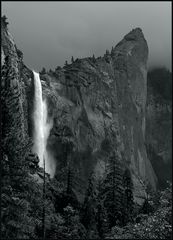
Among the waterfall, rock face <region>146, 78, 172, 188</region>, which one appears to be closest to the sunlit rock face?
the waterfall

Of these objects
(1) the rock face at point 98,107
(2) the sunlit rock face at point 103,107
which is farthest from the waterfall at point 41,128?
(2) the sunlit rock face at point 103,107

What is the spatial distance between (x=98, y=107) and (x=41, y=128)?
80.2ft

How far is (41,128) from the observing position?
313 ft

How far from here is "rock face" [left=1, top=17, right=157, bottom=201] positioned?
3915 inches

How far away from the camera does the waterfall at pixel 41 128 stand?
307ft

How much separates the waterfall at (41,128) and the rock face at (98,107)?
1.20 metres

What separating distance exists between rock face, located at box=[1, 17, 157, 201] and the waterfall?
1.20 m

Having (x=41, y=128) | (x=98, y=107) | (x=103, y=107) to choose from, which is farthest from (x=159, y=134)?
(x=41, y=128)

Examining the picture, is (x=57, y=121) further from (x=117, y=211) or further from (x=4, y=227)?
(x=4, y=227)

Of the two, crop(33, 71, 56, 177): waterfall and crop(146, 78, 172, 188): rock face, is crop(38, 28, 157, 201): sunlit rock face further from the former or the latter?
crop(146, 78, 172, 188): rock face

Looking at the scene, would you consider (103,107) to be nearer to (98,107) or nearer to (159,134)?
(98,107)

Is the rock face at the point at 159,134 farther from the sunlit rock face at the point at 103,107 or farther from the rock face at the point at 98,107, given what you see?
the rock face at the point at 98,107

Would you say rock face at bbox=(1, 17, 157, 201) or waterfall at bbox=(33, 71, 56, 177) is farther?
rock face at bbox=(1, 17, 157, 201)

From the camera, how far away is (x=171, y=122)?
179 metres
